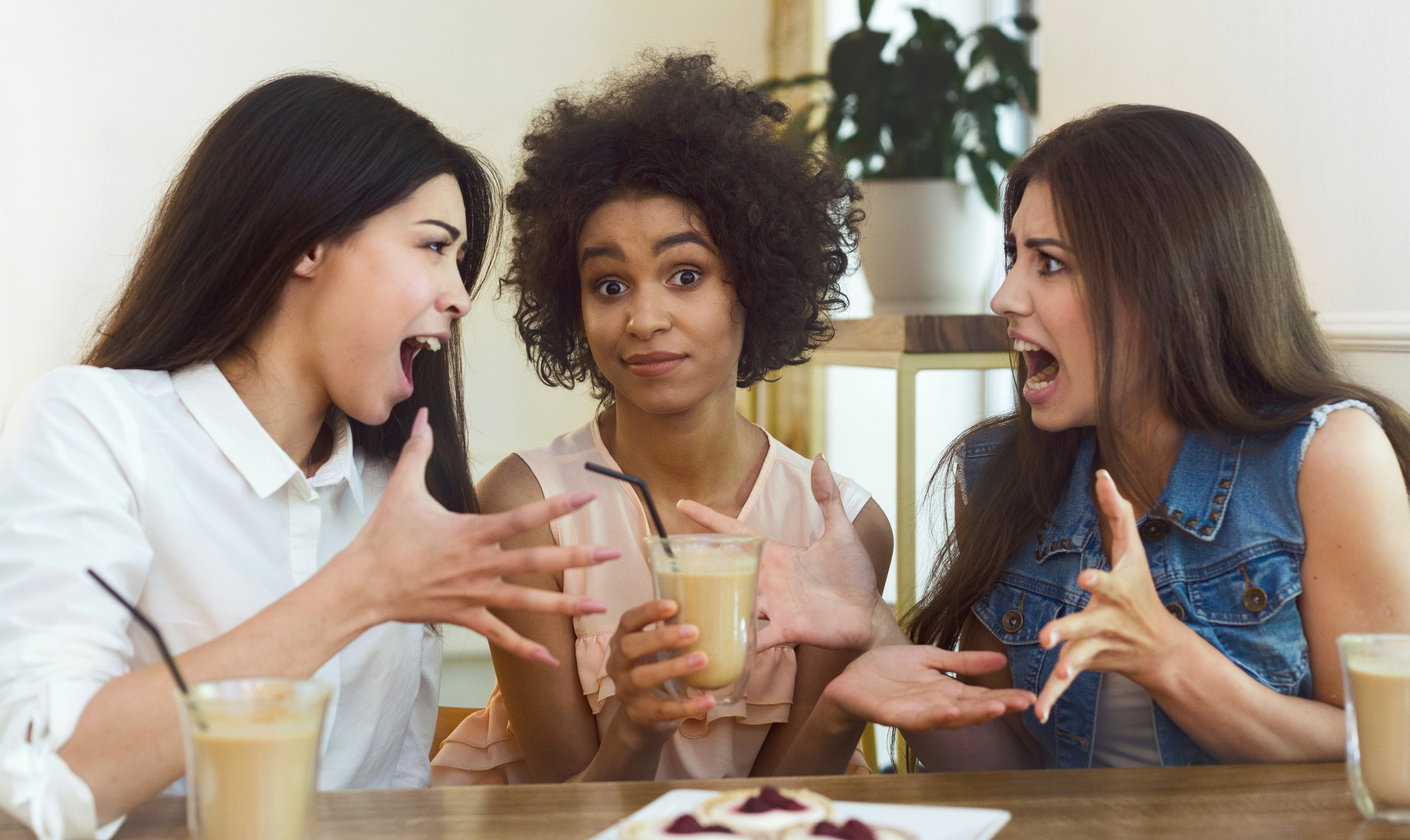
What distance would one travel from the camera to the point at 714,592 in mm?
1193

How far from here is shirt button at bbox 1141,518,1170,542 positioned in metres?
1.54

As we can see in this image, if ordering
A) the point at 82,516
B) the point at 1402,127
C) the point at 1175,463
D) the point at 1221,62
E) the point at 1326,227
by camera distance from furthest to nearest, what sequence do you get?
the point at 1221,62, the point at 1326,227, the point at 1402,127, the point at 1175,463, the point at 82,516

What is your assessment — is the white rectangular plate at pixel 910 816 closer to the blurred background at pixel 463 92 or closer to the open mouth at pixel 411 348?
the open mouth at pixel 411 348

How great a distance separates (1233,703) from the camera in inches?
50.1

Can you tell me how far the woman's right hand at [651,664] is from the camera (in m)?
1.21

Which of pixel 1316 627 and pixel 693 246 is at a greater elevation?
pixel 693 246

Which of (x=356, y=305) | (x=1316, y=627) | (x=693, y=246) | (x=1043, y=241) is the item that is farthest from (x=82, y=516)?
(x=1316, y=627)

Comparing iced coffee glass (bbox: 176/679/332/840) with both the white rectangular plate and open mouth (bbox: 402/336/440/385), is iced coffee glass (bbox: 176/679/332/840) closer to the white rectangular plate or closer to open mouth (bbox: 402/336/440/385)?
the white rectangular plate

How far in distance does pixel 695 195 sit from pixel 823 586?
0.67 m

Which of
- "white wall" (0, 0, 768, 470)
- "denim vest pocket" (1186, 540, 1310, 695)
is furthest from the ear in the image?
"white wall" (0, 0, 768, 470)

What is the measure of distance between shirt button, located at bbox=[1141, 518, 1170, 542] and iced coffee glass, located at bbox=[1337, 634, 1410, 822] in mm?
524

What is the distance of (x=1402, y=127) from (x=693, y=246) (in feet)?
3.62

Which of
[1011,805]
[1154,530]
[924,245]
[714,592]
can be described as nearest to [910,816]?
[1011,805]

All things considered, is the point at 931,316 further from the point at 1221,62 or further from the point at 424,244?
the point at 424,244
